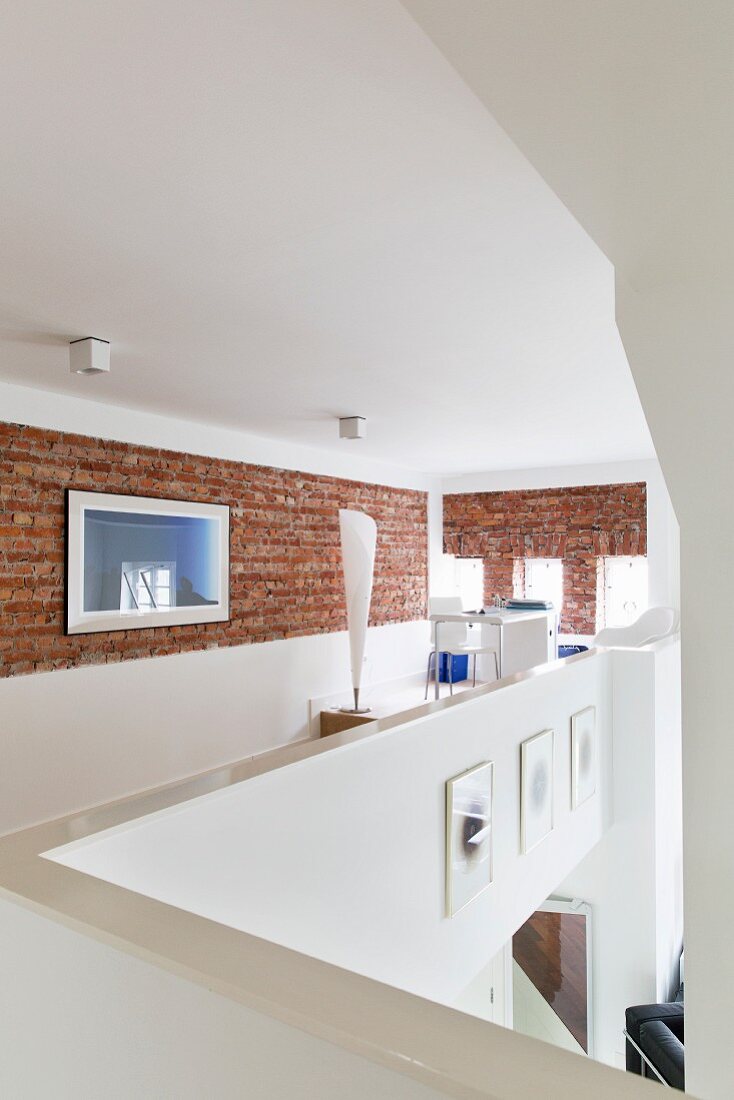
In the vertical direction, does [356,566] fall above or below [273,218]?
below

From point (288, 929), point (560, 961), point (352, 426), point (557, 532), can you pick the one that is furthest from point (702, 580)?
point (557, 532)

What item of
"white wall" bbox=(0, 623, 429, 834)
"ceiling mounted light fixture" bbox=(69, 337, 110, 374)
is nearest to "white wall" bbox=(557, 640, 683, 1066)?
"white wall" bbox=(0, 623, 429, 834)

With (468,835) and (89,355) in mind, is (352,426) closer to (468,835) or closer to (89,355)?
(89,355)

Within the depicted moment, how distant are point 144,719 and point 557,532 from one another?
4977mm

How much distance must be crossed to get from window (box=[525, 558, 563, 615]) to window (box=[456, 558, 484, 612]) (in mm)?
624

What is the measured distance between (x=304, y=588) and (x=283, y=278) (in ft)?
13.2

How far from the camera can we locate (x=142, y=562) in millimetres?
4973

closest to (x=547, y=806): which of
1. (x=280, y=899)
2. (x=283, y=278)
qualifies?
(x=280, y=899)

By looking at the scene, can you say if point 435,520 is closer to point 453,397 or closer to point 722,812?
point 453,397

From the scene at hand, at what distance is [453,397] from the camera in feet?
15.1

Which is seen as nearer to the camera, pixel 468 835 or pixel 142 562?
pixel 468 835

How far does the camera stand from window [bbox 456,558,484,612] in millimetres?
8805

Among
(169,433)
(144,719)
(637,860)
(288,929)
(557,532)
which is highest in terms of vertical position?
(169,433)

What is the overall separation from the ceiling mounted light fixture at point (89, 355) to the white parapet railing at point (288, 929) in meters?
2.21
